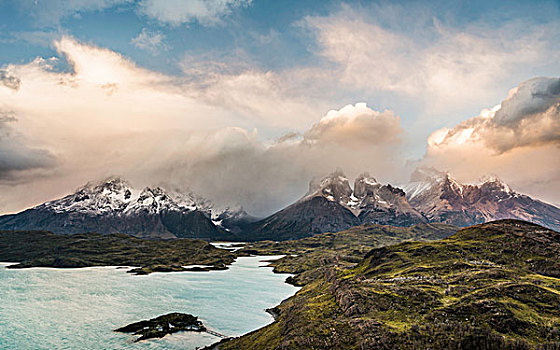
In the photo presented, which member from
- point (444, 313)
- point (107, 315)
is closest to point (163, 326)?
point (107, 315)

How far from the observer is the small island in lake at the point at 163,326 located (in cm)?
11984

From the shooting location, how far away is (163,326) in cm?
12731

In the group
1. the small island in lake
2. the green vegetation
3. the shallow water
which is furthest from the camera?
the small island in lake

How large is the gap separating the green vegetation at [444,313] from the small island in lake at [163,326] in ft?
86.6

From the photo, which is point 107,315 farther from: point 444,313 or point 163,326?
point 444,313

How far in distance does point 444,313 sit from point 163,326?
97.3 meters

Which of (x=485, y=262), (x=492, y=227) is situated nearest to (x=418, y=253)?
(x=485, y=262)

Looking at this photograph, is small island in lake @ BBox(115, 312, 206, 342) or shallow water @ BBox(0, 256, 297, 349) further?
small island in lake @ BBox(115, 312, 206, 342)

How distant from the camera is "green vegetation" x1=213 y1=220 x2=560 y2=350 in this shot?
213 feet

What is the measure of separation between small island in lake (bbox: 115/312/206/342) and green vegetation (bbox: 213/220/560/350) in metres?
26.4

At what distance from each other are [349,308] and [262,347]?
24362 mm

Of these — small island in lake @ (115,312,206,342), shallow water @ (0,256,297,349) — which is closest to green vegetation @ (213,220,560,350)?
small island in lake @ (115,312,206,342)

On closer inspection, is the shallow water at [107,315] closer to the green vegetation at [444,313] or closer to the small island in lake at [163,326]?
the small island in lake at [163,326]

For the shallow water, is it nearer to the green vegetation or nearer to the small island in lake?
the small island in lake
